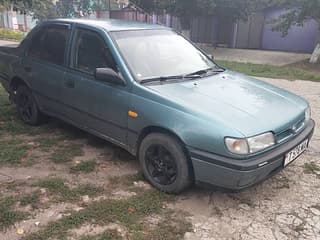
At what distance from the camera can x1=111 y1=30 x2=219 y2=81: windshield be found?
3.60 metres

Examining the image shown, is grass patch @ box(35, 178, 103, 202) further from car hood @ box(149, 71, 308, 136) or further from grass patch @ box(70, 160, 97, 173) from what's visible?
car hood @ box(149, 71, 308, 136)

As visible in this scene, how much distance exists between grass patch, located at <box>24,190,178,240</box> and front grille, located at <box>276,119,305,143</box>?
1.20 metres

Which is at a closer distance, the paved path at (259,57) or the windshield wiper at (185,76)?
the windshield wiper at (185,76)

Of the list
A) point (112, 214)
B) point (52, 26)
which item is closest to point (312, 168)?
point (112, 214)

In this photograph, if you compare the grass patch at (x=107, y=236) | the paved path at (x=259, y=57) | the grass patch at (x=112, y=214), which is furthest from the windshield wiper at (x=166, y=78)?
the paved path at (x=259, y=57)

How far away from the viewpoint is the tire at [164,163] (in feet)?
10.1

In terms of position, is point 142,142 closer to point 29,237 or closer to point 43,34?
point 29,237

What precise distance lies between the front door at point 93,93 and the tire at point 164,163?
367 mm

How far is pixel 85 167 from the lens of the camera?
149 inches

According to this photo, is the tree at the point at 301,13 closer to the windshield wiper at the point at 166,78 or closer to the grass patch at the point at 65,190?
the windshield wiper at the point at 166,78

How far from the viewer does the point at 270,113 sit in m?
3.13

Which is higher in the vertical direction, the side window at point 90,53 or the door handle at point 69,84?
the side window at point 90,53

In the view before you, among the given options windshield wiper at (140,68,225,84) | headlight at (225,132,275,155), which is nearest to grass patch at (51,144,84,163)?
windshield wiper at (140,68,225,84)

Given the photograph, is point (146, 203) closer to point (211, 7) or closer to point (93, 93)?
point (93, 93)
